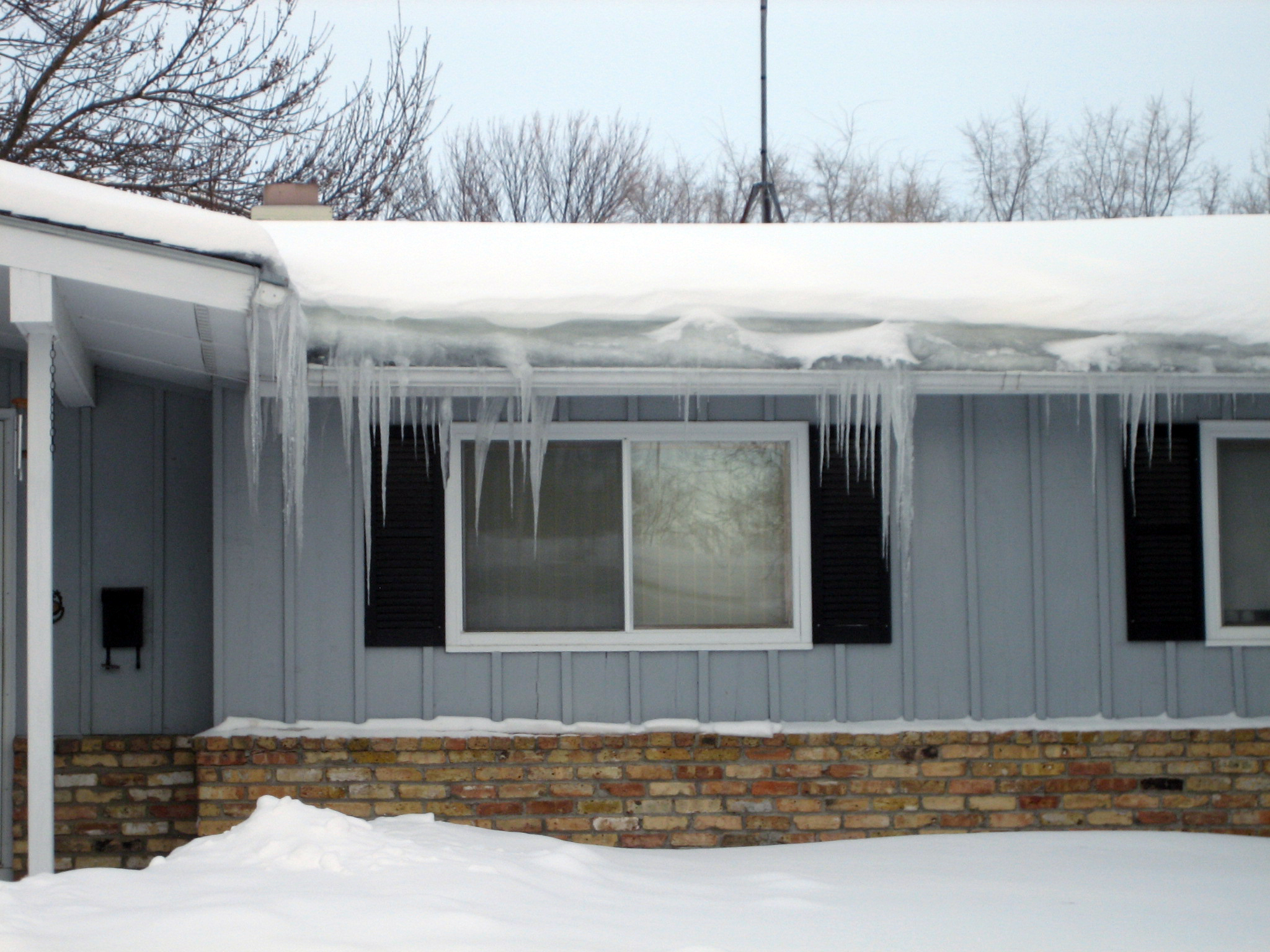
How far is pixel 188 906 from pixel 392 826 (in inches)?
55.7

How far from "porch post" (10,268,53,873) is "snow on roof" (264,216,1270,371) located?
0.98m

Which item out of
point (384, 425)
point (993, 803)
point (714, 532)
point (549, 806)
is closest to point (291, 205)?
point (384, 425)

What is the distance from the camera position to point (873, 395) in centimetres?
Answer: 475

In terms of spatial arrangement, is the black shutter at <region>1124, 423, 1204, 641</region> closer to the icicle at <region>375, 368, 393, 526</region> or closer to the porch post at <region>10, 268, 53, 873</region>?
the icicle at <region>375, 368, 393, 526</region>

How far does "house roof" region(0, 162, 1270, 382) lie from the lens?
394 cm

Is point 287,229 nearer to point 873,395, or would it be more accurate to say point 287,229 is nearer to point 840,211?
point 873,395

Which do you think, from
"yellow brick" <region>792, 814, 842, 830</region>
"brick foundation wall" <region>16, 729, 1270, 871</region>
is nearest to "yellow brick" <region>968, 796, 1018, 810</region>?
"brick foundation wall" <region>16, 729, 1270, 871</region>

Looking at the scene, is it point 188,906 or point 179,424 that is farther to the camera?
point 179,424

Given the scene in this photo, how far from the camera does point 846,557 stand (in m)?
5.20

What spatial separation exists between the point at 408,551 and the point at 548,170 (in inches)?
748

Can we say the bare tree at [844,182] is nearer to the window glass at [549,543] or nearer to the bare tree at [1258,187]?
the bare tree at [1258,187]

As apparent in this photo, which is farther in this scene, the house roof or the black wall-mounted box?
the black wall-mounted box

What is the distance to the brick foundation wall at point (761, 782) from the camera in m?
4.98

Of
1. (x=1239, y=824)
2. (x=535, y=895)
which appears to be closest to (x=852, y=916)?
(x=535, y=895)
